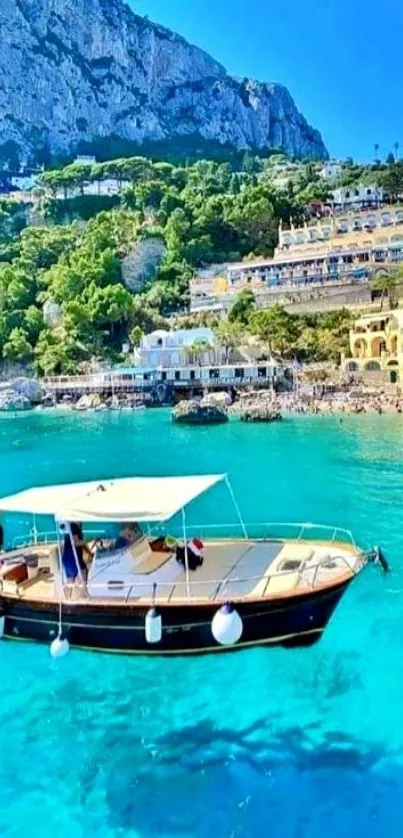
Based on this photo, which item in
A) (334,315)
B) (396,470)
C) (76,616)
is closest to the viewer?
(76,616)

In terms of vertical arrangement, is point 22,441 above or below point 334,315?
below

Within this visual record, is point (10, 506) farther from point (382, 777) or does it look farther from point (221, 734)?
point (382, 777)

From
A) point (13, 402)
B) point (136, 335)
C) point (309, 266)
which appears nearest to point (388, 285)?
point (309, 266)

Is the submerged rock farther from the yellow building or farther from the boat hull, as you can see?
the boat hull

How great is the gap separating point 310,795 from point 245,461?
102 feet

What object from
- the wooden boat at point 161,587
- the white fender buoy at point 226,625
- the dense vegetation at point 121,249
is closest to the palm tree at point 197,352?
the dense vegetation at point 121,249

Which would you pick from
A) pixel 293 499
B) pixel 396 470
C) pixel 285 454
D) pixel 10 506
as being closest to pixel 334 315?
pixel 285 454

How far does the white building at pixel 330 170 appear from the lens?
15875 cm

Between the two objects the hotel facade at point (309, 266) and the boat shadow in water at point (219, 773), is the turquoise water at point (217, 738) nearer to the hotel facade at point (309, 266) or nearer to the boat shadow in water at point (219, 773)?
the boat shadow in water at point (219, 773)

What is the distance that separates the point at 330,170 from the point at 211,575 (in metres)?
169

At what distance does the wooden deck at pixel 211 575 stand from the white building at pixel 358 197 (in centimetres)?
12910

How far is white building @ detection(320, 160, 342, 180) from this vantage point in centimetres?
15875

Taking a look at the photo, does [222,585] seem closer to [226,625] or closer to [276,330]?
[226,625]

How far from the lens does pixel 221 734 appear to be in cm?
1095
